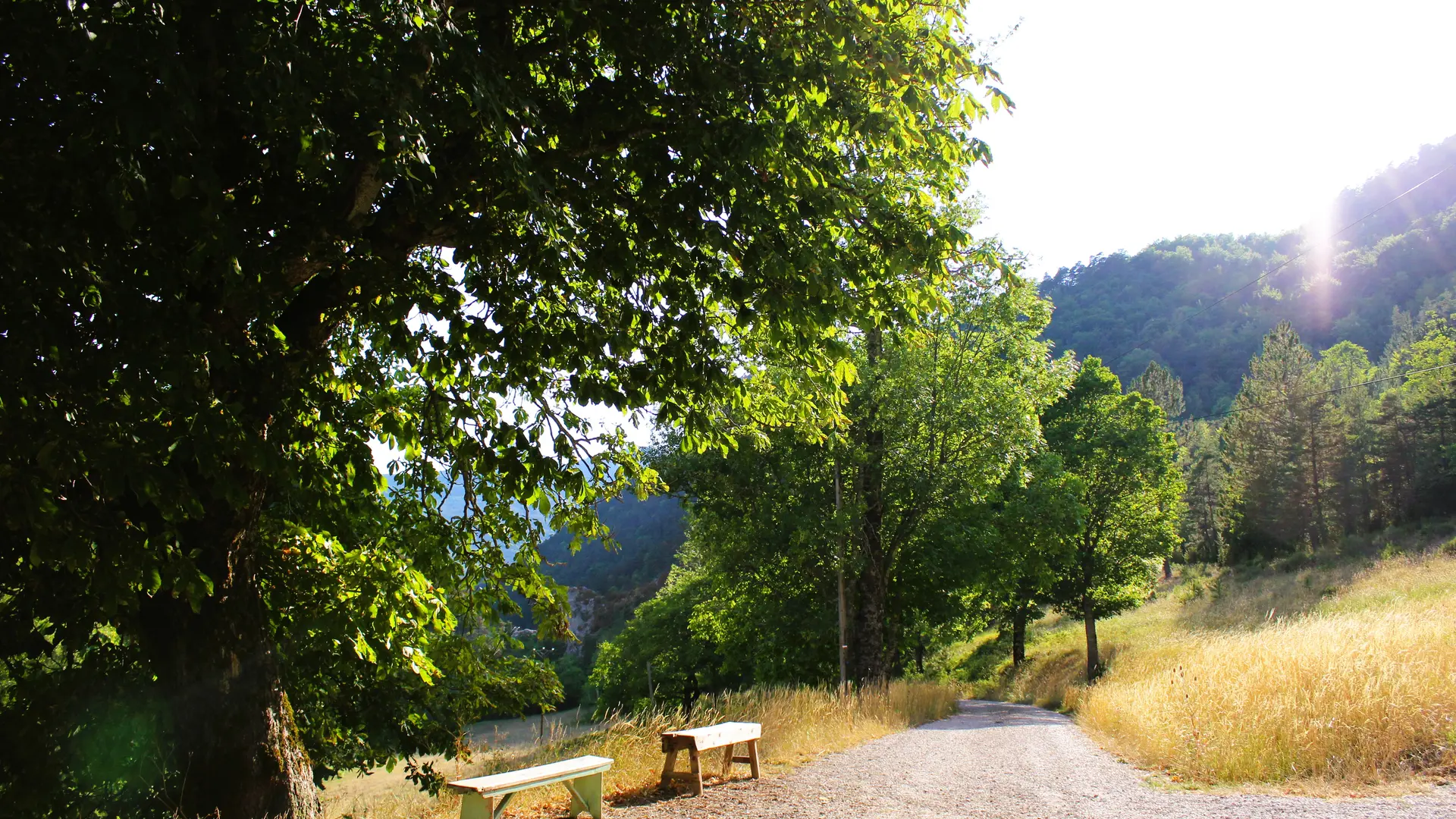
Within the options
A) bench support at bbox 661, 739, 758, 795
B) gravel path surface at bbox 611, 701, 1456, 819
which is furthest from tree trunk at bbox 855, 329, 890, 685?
bench support at bbox 661, 739, 758, 795

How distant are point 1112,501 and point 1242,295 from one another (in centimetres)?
12879

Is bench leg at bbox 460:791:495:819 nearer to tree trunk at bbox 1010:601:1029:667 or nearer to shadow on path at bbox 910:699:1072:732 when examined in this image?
shadow on path at bbox 910:699:1072:732

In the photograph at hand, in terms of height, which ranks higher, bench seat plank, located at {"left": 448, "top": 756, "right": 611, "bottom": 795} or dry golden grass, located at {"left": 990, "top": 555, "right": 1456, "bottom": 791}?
bench seat plank, located at {"left": 448, "top": 756, "right": 611, "bottom": 795}

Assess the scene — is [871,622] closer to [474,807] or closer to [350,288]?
[474,807]

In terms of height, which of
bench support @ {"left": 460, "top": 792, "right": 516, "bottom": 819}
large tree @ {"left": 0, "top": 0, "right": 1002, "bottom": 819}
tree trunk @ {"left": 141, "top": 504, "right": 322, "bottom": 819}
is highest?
large tree @ {"left": 0, "top": 0, "right": 1002, "bottom": 819}

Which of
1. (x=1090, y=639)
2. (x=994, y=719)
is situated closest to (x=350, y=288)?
(x=994, y=719)

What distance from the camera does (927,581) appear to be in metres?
20.8

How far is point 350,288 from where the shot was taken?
4895mm

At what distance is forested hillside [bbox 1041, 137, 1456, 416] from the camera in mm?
114500

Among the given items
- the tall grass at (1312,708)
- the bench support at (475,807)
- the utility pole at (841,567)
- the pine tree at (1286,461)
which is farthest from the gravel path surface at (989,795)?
the pine tree at (1286,461)

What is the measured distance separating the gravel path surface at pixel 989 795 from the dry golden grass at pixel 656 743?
56 centimetres

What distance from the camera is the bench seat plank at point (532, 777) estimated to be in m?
5.77

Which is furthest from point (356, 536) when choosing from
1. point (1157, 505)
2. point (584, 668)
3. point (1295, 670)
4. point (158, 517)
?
point (584, 668)

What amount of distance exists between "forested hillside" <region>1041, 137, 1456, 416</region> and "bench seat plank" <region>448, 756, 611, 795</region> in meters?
110
